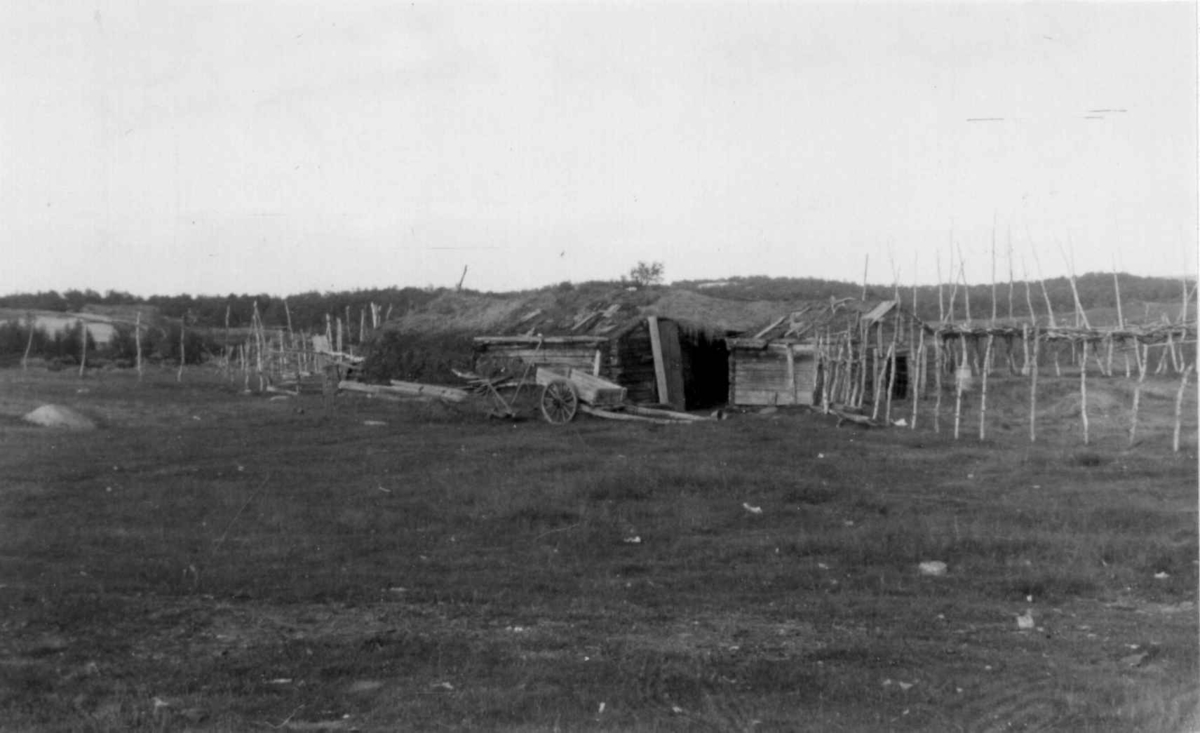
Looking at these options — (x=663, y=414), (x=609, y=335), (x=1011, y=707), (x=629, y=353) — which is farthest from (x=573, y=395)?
(x=1011, y=707)

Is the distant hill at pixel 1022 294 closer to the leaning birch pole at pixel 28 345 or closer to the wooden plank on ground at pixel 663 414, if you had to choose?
the wooden plank on ground at pixel 663 414

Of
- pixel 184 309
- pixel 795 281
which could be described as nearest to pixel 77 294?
pixel 184 309

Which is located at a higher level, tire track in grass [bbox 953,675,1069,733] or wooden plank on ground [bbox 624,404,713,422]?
wooden plank on ground [bbox 624,404,713,422]

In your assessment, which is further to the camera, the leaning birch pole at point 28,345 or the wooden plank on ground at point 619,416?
the leaning birch pole at point 28,345

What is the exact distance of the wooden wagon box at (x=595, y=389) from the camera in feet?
86.9

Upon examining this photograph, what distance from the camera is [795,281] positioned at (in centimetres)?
6856

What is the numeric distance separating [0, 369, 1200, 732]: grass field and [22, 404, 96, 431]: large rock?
3.14 metres

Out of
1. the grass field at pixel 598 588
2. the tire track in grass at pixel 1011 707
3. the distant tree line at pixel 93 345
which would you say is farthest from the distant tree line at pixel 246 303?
the tire track in grass at pixel 1011 707

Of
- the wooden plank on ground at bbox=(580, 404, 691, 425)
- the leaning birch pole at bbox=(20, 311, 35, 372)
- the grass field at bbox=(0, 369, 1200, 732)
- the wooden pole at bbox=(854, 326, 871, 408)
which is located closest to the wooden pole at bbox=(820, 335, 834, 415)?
the wooden pole at bbox=(854, 326, 871, 408)

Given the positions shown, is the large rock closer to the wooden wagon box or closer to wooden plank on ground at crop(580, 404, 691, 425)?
the wooden wagon box

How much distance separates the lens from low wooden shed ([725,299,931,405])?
28688 mm

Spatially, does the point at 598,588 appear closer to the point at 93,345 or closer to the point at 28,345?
the point at 28,345

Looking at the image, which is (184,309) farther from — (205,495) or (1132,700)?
(1132,700)

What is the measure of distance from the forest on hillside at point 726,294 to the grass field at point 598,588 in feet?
106
